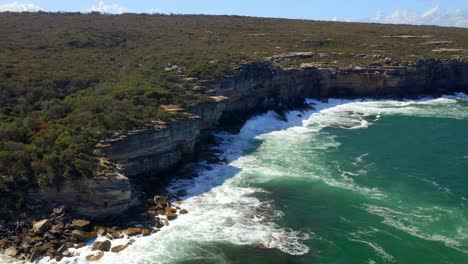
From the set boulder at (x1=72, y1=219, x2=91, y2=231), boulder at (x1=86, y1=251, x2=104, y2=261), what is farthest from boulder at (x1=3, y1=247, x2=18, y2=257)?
boulder at (x1=86, y1=251, x2=104, y2=261)

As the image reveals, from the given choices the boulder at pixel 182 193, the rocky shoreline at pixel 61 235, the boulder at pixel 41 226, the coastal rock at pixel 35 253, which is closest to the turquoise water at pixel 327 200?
the boulder at pixel 182 193

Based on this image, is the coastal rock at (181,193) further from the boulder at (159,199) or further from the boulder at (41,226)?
the boulder at (41,226)

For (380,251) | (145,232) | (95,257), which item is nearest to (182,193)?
(145,232)

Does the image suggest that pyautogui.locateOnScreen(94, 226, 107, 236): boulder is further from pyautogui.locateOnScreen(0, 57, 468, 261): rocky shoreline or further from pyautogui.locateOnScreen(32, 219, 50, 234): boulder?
pyautogui.locateOnScreen(32, 219, 50, 234): boulder

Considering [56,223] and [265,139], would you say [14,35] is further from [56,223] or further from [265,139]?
[56,223]

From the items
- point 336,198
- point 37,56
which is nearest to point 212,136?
point 336,198
